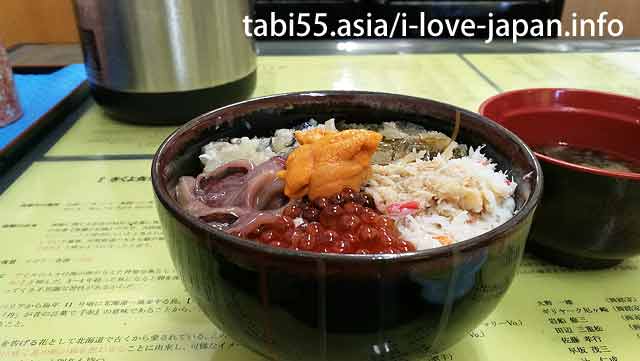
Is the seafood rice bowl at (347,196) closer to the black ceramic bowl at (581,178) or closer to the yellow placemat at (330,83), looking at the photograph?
the black ceramic bowl at (581,178)

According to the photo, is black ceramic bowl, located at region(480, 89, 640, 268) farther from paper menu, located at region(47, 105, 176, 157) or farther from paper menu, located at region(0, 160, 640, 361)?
paper menu, located at region(47, 105, 176, 157)

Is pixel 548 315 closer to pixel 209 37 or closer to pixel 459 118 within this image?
pixel 459 118

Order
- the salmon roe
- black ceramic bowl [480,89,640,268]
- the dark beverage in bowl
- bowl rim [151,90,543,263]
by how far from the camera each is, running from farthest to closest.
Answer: the dark beverage in bowl
black ceramic bowl [480,89,640,268]
the salmon roe
bowl rim [151,90,543,263]

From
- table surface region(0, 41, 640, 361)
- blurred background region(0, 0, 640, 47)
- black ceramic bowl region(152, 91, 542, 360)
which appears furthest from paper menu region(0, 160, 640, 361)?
blurred background region(0, 0, 640, 47)

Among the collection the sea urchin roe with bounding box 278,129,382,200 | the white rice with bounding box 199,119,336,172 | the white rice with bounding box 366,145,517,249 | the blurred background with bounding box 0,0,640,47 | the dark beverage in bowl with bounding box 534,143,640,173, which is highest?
the sea urchin roe with bounding box 278,129,382,200

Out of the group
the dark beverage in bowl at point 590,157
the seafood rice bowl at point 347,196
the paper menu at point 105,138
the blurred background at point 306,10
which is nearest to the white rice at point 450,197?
the seafood rice bowl at point 347,196

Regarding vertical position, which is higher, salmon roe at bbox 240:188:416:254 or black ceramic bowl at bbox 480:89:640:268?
salmon roe at bbox 240:188:416:254
